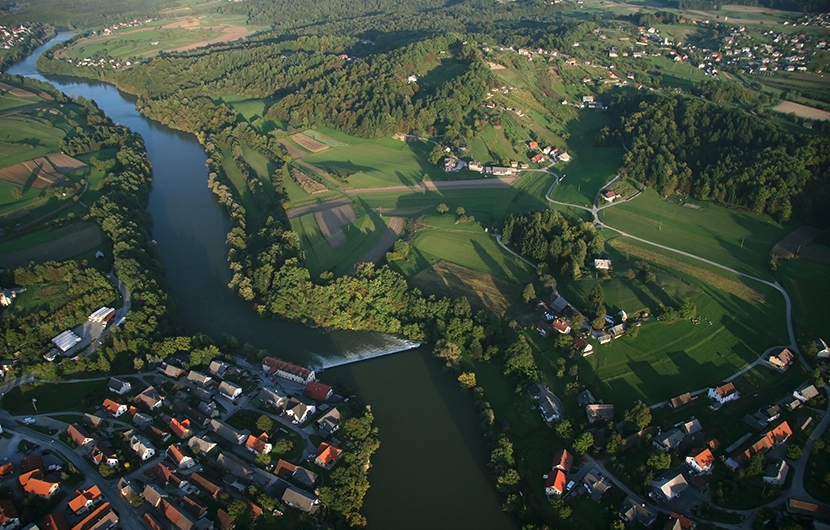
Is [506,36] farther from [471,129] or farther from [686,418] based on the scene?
[686,418]

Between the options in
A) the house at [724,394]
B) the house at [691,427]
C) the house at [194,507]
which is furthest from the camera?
the house at [724,394]

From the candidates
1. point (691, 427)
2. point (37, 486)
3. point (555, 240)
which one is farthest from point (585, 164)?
point (37, 486)

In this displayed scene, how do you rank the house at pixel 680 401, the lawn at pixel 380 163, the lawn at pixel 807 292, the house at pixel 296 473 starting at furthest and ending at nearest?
the lawn at pixel 380 163 < the lawn at pixel 807 292 < the house at pixel 680 401 < the house at pixel 296 473

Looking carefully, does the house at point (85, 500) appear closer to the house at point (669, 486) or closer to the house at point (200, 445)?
the house at point (200, 445)

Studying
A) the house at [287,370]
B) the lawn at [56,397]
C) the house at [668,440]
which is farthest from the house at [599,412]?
the lawn at [56,397]

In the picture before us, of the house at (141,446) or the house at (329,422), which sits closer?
the house at (141,446)

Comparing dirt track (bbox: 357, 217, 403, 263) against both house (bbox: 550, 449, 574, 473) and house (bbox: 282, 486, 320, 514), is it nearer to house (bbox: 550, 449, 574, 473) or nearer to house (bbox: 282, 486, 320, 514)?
house (bbox: 282, 486, 320, 514)

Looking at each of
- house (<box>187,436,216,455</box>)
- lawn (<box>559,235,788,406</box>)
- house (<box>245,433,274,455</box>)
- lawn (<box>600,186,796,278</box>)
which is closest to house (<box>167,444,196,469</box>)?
house (<box>187,436,216,455</box>)
